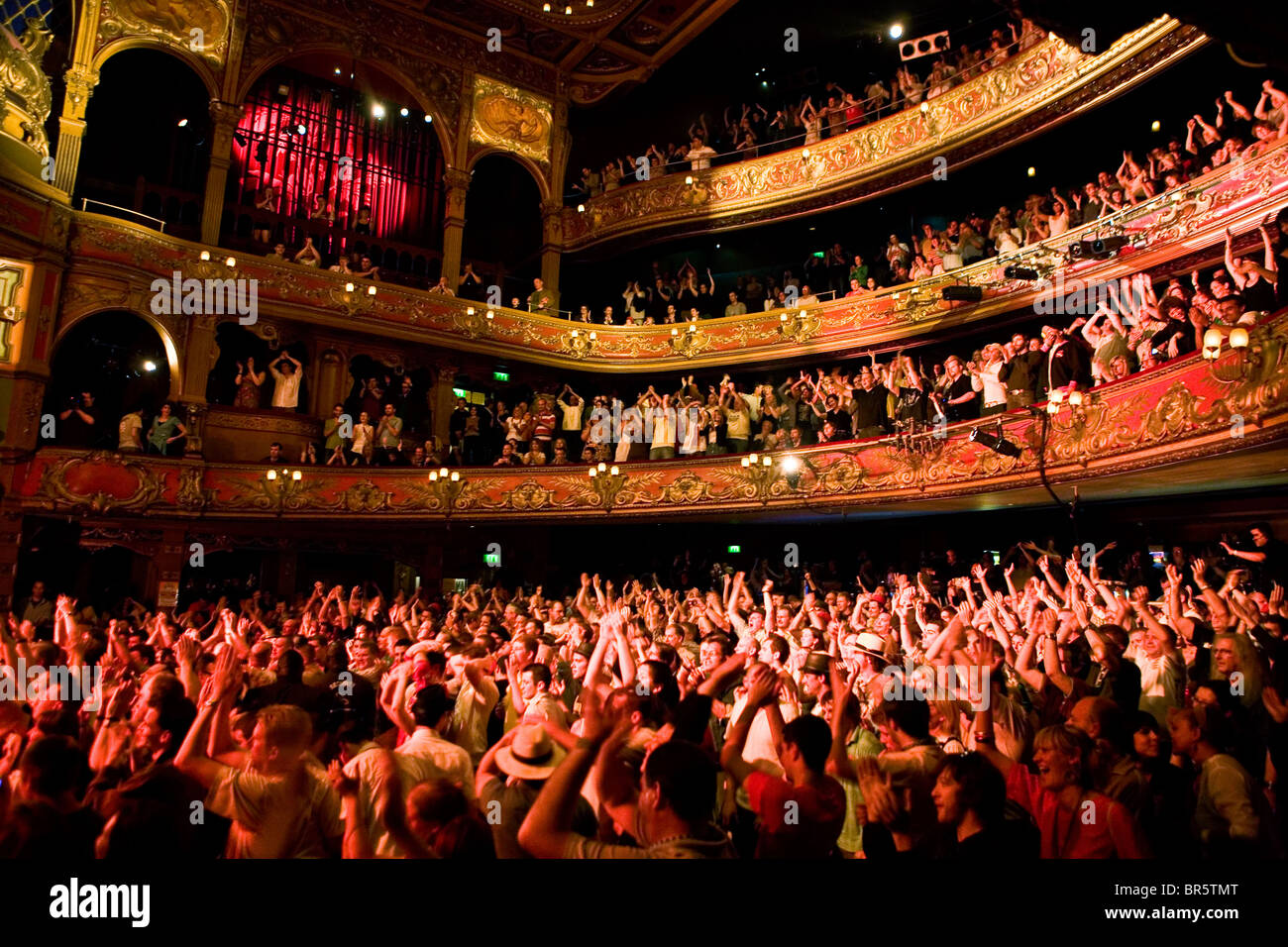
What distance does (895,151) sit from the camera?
1598cm

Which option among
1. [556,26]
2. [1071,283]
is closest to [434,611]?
[1071,283]

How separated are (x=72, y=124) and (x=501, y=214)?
381 inches

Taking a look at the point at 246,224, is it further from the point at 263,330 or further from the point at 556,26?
the point at 556,26

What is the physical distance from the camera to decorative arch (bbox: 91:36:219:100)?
51.3 feet

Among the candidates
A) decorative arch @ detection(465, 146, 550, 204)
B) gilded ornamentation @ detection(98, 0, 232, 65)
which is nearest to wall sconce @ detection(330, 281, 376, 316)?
decorative arch @ detection(465, 146, 550, 204)

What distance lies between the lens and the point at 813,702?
4.50m

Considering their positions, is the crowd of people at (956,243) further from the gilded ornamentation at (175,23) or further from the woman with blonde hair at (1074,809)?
the woman with blonde hair at (1074,809)

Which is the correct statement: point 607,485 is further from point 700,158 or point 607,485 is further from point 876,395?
point 700,158

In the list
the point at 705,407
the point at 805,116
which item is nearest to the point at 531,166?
the point at 805,116

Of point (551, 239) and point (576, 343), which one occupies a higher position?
point (551, 239)

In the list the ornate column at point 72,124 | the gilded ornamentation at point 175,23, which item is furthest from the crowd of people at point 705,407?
the gilded ornamentation at point 175,23

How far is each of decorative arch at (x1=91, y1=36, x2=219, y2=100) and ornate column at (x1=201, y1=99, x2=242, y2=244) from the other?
349 millimetres

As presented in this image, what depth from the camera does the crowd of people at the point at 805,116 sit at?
50.5ft

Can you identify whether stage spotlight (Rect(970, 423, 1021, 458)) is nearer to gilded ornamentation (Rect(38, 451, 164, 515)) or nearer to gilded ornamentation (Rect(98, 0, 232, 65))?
gilded ornamentation (Rect(38, 451, 164, 515))
